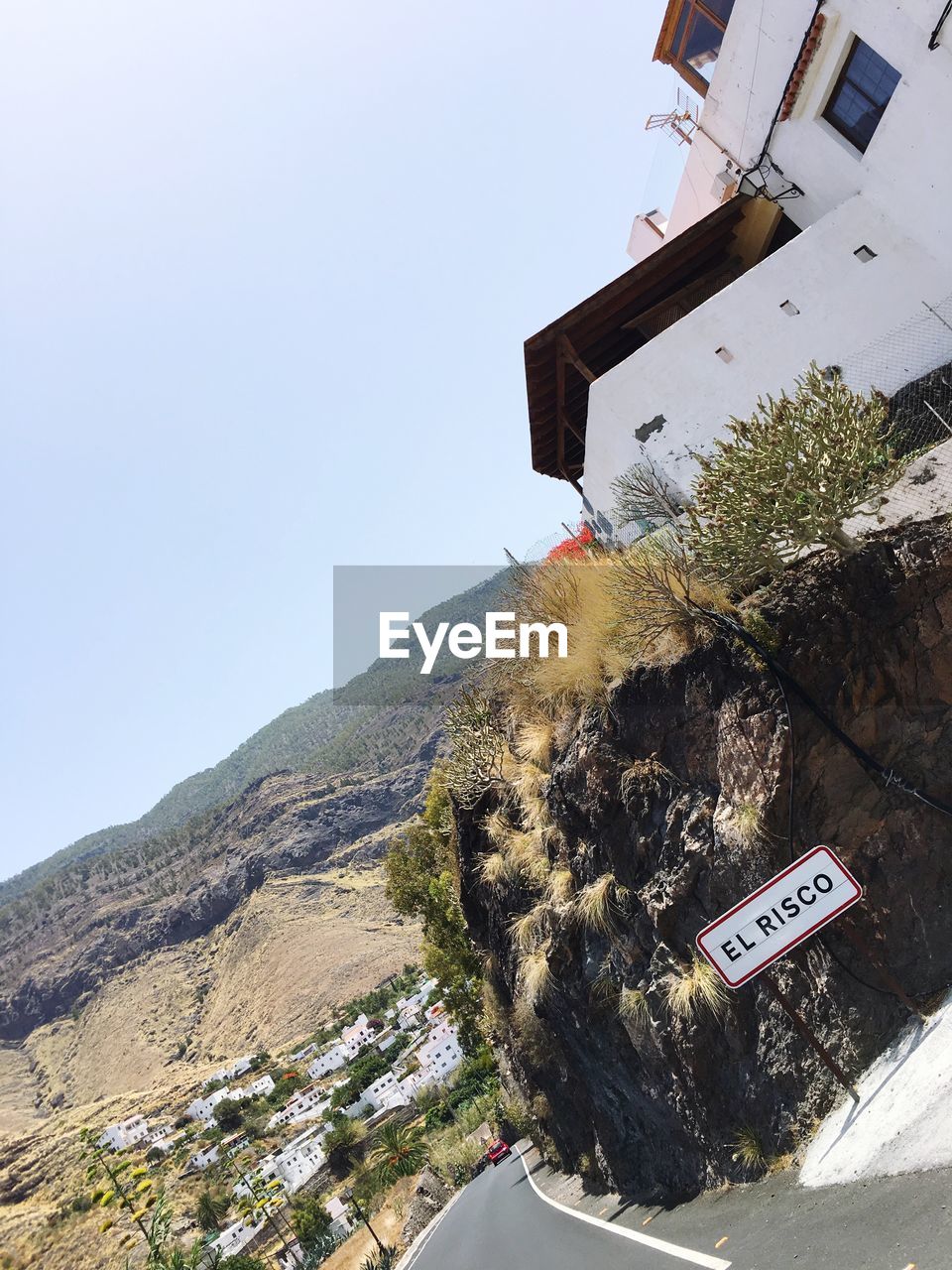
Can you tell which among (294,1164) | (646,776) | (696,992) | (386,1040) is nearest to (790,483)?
(646,776)

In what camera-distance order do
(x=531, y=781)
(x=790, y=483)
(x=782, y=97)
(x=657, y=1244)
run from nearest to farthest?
1. (x=657, y=1244)
2. (x=790, y=483)
3. (x=531, y=781)
4. (x=782, y=97)

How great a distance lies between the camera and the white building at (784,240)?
452 inches

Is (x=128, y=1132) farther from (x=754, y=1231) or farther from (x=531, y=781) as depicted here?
(x=754, y=1231)

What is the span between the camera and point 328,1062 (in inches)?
3098

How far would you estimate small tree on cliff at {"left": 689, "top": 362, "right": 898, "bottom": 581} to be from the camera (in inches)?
312

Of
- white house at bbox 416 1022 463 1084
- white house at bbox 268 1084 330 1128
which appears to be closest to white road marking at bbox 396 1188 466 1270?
white house at bbox 416 1022 463 1084

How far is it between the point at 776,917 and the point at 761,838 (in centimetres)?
131

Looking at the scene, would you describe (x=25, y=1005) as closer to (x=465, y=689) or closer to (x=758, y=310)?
(x=465, y=689)

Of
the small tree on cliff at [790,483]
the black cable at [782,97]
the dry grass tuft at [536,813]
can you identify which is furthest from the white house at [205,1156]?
the black cable at [782,97]

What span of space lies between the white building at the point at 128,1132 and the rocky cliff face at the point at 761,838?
75689mm

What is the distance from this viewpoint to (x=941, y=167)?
1095cm

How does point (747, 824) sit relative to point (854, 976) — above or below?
above

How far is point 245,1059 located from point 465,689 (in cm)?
8606

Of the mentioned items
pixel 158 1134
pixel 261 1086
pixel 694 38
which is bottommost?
pixel 261 1086
